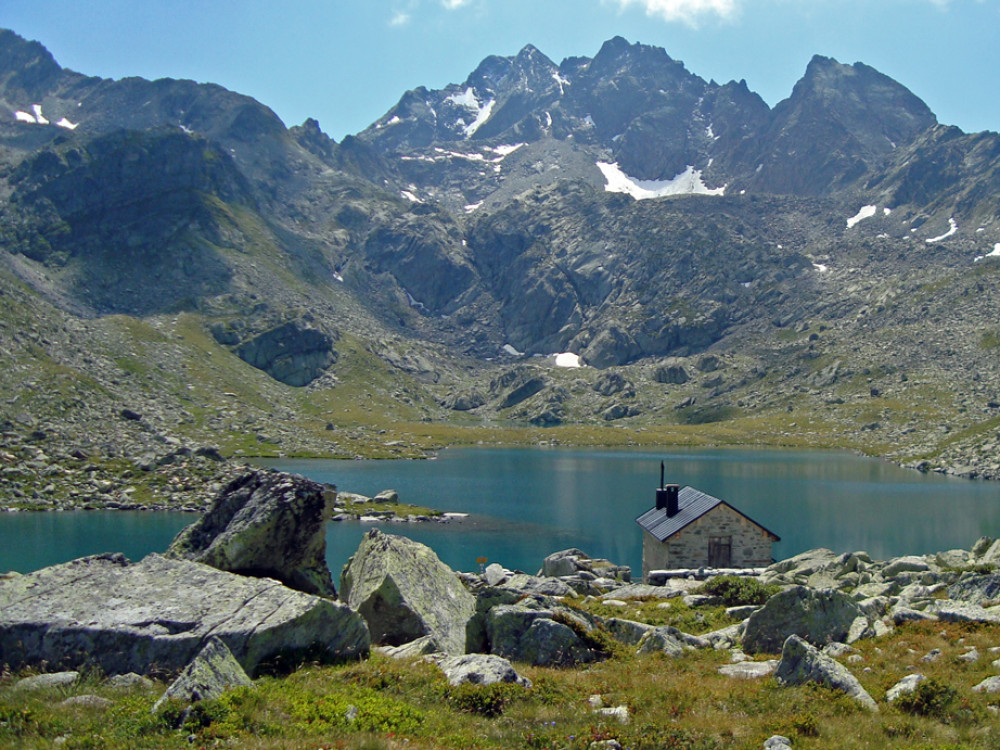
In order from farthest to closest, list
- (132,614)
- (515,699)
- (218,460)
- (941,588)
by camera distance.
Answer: (218,460), (941,588), (132,614), (515,699)

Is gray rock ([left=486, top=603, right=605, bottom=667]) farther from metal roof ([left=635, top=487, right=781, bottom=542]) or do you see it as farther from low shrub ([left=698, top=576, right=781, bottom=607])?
metal roof ([left=635, top=487, right=781, bottom=542])

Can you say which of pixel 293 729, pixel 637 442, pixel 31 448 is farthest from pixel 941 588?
pixel 637 442

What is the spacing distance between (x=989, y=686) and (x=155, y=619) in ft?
51.4

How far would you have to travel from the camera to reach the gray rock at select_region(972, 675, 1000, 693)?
1261 cm

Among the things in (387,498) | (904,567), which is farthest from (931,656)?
(387,498)

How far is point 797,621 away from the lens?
1770cm

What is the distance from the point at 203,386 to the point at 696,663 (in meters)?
179

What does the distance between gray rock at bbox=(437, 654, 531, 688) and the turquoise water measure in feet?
139

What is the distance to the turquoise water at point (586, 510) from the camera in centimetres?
6272

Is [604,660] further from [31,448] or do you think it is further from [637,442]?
[637,442]

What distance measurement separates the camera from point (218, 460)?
90.6 meters

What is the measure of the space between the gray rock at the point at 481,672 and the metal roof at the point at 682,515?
29.3 m

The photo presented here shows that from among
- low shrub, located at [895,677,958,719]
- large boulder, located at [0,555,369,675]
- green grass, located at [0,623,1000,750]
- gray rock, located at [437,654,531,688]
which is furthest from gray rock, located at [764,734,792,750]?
large boulder, located at [0,555,369,675]

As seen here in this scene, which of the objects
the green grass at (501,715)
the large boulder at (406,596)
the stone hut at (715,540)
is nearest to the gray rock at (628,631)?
the large boulder at (406,596)
